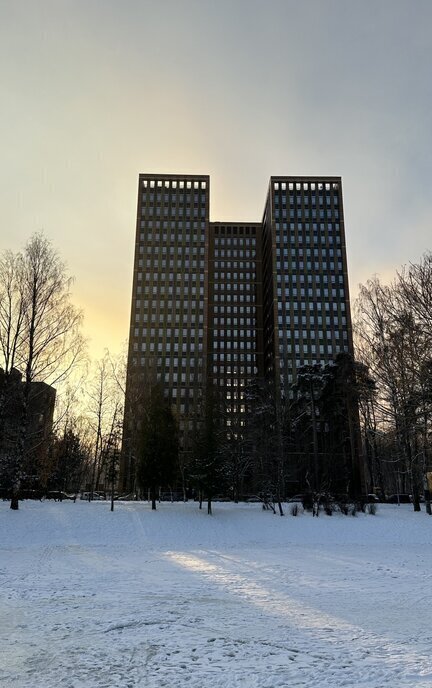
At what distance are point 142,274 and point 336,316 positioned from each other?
A: 47470 millimetres

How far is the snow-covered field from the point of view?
5.24 m

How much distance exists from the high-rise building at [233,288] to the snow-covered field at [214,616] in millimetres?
90929

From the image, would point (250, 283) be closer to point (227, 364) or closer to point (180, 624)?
point (227, 364)

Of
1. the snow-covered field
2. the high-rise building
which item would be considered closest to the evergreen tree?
the snow-covered field

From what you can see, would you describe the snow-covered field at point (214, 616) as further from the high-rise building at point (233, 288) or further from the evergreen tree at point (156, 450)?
the high-rise building at point (233, 288)

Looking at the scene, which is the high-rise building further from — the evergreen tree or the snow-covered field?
the snow-covered field

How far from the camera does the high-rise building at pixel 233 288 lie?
11200 centimetres

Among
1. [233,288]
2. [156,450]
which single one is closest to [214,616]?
[156,450]

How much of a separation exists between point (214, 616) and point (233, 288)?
126 m

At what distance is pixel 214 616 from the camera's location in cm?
768

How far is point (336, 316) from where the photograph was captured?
370ft

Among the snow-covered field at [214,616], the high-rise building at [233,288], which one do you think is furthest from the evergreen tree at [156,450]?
the high-rise building at [233,288]

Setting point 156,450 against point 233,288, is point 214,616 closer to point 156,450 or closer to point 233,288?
point 156,450

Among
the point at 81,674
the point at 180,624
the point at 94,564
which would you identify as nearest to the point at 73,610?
the point at 180,624
